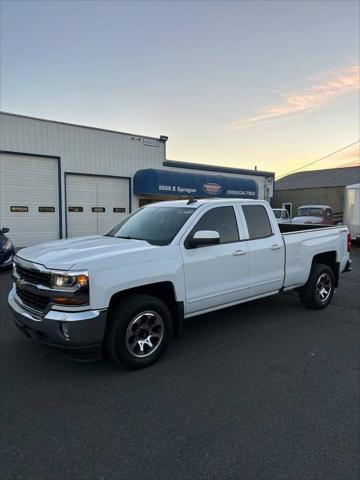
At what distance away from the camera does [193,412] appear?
306 cm

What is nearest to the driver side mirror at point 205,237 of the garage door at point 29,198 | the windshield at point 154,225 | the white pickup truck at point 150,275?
the white pickup truck at point 150,275

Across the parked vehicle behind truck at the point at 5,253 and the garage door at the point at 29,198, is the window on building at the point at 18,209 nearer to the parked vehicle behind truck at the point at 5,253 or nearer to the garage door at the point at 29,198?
the garage door at the point at 29,198

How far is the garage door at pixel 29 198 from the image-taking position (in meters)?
15.0

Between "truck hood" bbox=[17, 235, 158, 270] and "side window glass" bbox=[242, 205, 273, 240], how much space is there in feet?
5.70

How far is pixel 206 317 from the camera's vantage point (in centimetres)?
577

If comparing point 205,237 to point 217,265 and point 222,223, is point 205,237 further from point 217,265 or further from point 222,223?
point 222,223

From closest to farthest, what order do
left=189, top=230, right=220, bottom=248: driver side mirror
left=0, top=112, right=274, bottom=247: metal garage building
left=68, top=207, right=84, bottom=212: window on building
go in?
left=189, top=230, right=220, bottom=248: driver side mirror, left=0, top=112, right=274, bottom=247: metal garage building, left=68, top=207, right=84, bottom=212: window on building

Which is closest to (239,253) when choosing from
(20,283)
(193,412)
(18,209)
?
(193,412)

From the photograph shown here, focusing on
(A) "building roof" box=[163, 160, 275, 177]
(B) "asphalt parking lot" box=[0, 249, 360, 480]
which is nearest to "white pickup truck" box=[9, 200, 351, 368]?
(B) "asphalt parking lot" box=[0, 249, 360, 480]

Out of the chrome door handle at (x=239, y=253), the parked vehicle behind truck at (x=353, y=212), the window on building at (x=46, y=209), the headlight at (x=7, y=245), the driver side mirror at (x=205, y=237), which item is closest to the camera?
the driver side mirror at (x=205, y=237)

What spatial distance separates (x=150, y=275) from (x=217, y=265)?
3.57ft

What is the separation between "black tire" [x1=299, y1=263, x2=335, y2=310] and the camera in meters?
6.05

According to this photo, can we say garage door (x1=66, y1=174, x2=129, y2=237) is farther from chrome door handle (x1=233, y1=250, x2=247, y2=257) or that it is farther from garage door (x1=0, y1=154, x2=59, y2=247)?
chrome door handle (x1=233, y1=250, x2=247, y2=257)

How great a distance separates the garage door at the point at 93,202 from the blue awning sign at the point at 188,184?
107cm
